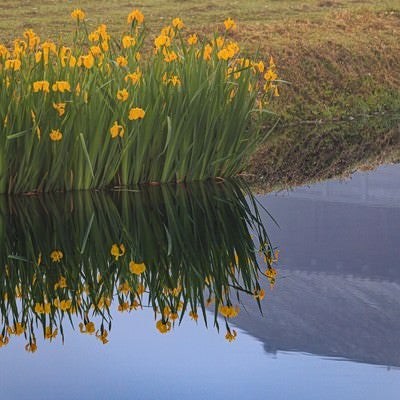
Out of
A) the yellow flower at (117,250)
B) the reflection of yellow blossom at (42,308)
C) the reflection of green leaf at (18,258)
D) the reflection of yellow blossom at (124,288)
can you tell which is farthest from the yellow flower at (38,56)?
the reflection of yellow blossom at (42,308)

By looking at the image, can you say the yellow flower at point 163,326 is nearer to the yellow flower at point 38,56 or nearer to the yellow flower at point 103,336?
the yellow flower at point 103,336

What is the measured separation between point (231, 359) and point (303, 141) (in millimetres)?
9519

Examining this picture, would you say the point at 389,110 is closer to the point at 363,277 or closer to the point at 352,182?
the point at 352,182

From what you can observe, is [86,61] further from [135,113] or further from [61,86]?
[135,113]

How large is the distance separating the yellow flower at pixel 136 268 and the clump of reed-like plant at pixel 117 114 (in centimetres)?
215

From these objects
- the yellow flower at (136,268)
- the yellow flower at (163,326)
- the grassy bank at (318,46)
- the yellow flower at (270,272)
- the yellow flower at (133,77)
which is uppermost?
the yellow flower at (133,77)

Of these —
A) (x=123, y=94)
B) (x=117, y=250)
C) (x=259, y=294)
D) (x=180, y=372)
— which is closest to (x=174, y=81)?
(x=123, y=94)

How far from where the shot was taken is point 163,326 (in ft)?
18.9

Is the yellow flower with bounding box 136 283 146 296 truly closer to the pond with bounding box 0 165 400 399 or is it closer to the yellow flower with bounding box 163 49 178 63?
the pond with bounding box 0 165 400 399

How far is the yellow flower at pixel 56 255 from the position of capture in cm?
709

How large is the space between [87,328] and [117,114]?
12.8 feet

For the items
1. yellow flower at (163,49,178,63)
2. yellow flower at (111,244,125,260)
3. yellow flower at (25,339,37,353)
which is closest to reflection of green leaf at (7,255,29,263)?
yellow flower at (111,244,125,260)

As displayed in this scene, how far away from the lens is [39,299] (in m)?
6.17

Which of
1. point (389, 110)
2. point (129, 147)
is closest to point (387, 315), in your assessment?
point (129, 147)
